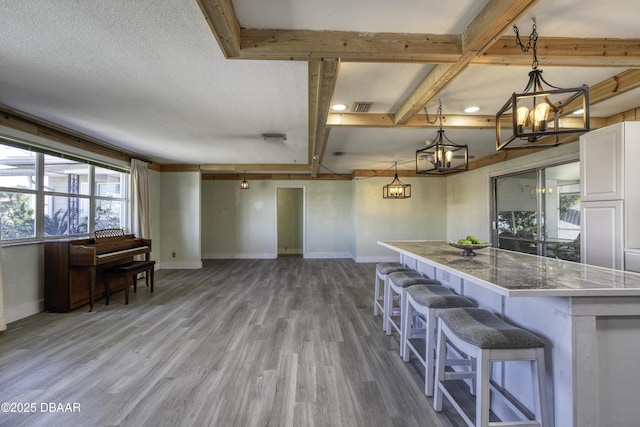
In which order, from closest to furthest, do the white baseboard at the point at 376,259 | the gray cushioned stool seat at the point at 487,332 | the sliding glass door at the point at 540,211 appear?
1. the gray cushioned stool seat at the point at 487,332
2. the sliding glass door at the point at 540,211
3. the white baseboard at the point at 376,259

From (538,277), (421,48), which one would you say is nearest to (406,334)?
(538,277)

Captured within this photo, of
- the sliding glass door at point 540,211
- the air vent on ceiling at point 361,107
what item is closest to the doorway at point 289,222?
the sliding glass door at point 540,211

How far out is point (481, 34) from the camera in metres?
1.66

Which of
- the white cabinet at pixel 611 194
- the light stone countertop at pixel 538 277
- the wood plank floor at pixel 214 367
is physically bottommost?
the wood plank floor at pixel 214 367

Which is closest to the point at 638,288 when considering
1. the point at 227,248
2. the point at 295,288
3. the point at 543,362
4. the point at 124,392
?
the point at 543,362

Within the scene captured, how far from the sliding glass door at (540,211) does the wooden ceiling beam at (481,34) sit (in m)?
3.27

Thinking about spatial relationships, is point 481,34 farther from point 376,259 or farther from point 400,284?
point 376,259

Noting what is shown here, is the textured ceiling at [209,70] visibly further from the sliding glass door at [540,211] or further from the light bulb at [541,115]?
the sliding glass door at [540,211]

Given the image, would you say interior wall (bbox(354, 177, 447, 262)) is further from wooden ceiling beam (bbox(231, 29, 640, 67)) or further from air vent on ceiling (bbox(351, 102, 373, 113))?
wooden ceiling beam (bbox(231, 29, 640, 67))

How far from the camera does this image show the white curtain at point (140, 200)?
5.23 metres

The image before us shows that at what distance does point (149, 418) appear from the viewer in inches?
66.6

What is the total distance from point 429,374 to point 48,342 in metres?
3.56

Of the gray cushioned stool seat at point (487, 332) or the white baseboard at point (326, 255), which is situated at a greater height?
the gray cushioned stool seat at point (487, 332)

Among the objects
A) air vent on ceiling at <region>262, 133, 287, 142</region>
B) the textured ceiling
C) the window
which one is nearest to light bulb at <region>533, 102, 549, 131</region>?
the textured ceiling
